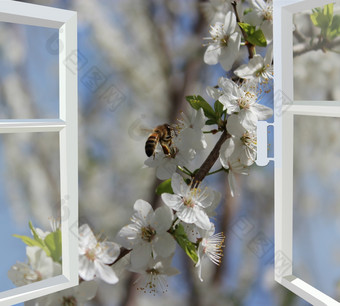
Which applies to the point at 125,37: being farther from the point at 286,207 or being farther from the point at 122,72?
the point at 286,207

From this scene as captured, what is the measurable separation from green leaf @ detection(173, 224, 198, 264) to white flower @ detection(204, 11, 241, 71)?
51cm

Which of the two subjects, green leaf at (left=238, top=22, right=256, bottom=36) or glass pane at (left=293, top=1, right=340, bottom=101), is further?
glass pane at (left=293, top=1, right=340, bottom=101)

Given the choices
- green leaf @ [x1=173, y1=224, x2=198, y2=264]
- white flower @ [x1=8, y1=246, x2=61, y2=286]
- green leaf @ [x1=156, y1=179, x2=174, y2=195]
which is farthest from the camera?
green leaf @ [x1=156, y1=179, x2=174, y2=195]

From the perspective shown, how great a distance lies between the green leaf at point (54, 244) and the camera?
96cm

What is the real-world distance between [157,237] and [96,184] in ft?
1.61

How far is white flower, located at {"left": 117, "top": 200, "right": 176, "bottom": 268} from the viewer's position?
102cm

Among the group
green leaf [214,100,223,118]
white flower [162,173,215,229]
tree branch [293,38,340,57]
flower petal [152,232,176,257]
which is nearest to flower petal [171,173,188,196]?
white flower [162,173,215,229]

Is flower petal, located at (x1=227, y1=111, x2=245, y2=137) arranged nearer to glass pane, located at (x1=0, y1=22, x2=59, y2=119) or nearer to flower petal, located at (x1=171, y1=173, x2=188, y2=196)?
flower petal, located at (x1=171, y1=173, x2=188, y2=196)

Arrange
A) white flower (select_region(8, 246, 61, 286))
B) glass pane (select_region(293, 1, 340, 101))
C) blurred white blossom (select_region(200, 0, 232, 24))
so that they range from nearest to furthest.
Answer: white flower (select_region(8, 246, 61, 286)) < blurred white blossom (select_region(200, 0, 232, 24)) < glass pane (select_region(293, 1, 340, 101))

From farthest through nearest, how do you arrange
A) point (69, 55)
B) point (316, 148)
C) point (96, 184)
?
point (316, 148) < point (96, 184) < point (69, 55)

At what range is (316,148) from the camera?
5.64ft

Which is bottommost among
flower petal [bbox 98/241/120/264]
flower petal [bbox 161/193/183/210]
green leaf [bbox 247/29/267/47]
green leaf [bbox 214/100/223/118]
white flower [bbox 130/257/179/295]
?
white flower [bbox 130/257/179/295]

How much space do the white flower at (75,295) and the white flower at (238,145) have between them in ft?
1.68

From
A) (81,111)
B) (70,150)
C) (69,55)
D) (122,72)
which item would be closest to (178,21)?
(122,72)
